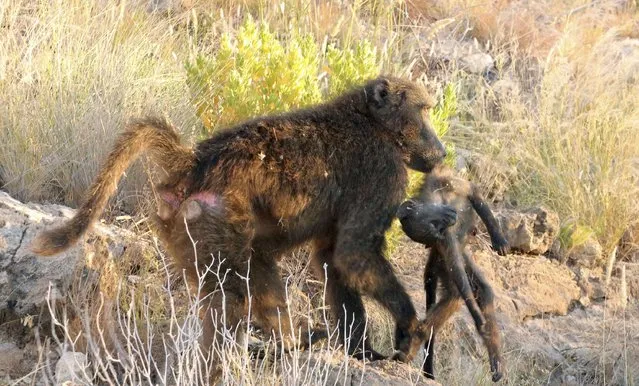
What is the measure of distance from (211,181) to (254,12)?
606 centimetres

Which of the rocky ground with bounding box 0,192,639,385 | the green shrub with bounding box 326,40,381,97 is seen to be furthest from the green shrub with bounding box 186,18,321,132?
the rocky ground with bounding box 0,192,639,385

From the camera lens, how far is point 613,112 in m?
8.76

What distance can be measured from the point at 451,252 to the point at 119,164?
66.6 inches

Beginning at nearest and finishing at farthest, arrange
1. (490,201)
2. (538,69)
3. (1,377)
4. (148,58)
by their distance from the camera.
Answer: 1. (1,377)
2. (148,58)
3. (490,201)
4. (538,69)

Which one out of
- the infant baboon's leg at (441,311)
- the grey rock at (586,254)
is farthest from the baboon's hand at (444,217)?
the grey rock at (586,254)

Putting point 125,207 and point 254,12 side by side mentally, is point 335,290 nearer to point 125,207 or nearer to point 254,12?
point 125,207

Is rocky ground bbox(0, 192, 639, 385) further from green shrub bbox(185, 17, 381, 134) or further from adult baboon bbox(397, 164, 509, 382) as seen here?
green shrub bbox(185, 17, 381, 134)

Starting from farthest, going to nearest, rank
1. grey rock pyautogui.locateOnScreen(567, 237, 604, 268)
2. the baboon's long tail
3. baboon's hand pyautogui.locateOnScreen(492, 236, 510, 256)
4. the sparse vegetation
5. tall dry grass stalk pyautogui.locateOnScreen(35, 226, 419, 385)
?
grey rock pyautogui.locateOnScreen(567, 237, 604, 268), the sparse vegetation, baboon's hand pyautogui.locateOnScreen(492, 236, 510, 256), tall dry grass stalk pyautogui.locateOnScreen(35, 226, 419, 385), the baboon's long tail

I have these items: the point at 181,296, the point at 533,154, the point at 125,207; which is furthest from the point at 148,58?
the point at 533,154

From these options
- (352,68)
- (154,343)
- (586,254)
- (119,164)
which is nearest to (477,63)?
(586,254)

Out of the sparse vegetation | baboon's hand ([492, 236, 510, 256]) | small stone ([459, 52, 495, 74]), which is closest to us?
baboon's hand ([492, 236, 510, 256])

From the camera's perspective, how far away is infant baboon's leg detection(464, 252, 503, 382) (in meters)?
5.30

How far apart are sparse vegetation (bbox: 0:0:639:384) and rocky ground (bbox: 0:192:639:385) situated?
0.04 metres

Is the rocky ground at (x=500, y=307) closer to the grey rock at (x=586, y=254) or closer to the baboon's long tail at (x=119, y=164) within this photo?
the grey rock at (x=586, y=254)
